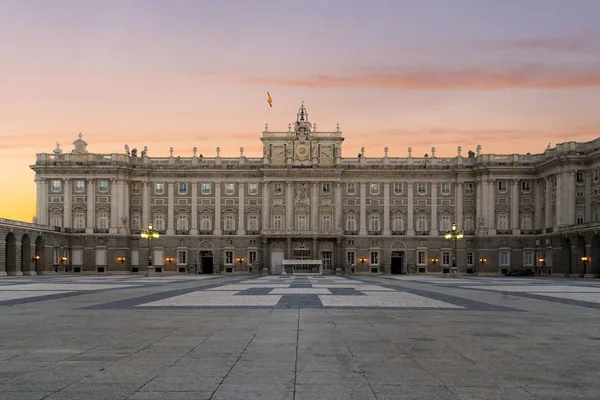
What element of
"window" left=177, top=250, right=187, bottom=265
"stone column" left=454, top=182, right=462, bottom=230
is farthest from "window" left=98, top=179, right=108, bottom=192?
"stone column" left=454, top=182, right=462, bottom=230

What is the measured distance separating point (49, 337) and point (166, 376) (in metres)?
5.74

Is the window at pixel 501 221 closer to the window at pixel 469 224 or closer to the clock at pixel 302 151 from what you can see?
the window at pixel 469 224

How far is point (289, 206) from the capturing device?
101438 mm

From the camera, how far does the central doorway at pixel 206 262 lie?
102 meters

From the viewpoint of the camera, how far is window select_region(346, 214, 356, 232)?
102188 mm

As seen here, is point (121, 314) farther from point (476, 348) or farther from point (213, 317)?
point (476, 348)

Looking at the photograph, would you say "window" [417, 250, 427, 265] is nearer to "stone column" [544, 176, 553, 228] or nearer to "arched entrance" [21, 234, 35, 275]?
"stone column" [544, 176, 553, 228]

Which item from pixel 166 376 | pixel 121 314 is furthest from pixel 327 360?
pixel 121 314

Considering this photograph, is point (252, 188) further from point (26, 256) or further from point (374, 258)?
point (26, 256)

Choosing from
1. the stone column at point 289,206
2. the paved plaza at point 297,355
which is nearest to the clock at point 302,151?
the stone column at point 289,206

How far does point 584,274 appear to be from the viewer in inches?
3081

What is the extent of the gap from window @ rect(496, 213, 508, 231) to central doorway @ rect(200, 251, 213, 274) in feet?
145

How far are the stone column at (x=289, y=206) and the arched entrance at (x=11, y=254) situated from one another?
39.2 metres

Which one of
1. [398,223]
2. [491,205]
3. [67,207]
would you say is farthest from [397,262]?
[67,207]
